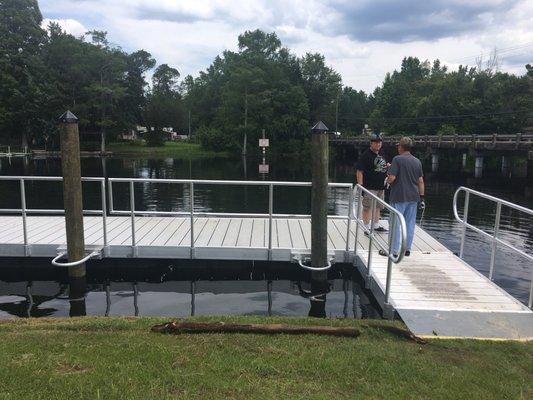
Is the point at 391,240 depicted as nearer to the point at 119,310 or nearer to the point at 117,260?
the point at 119,310

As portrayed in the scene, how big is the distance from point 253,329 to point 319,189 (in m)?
2.99

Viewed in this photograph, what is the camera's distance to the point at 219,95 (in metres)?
75.3

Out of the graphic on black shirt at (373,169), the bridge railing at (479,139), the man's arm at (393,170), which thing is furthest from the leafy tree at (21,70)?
the man's arm at (393,170)

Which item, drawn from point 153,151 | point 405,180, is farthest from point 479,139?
point 153,151

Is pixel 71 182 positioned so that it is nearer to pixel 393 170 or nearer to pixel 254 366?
pixel 254 366

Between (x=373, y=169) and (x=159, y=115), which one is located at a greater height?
(x=159, y=115)

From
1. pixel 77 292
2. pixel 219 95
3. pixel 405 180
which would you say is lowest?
pixel 77 292

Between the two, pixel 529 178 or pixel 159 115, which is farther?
pixel 159 115

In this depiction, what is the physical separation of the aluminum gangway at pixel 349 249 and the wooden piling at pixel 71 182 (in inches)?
23.8

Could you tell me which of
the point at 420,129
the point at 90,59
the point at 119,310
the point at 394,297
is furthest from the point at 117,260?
the point at 420,129

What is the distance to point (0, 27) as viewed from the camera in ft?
185

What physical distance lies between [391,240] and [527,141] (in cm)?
3211

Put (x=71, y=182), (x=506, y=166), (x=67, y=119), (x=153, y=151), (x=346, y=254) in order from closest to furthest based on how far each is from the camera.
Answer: (x=67, y=119)
(x=71, y=182)
(x=346, y=254)
(x=506, y=166)
(x=153, y=151)

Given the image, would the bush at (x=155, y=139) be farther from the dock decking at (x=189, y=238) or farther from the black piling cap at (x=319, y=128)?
the black piling cap at (x=319, y=128)
